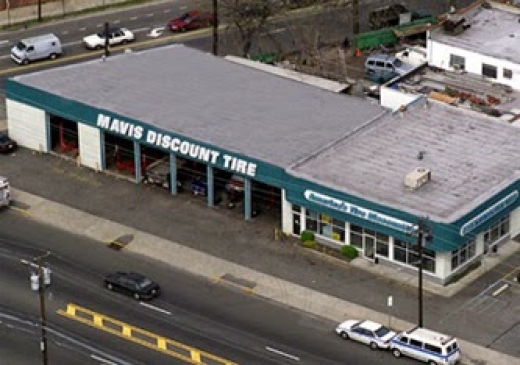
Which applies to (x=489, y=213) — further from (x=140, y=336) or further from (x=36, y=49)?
(x=36, y=49)

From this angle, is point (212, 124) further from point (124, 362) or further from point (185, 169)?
point (124, 362)

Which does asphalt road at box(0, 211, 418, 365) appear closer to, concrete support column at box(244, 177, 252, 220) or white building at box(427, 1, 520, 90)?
concrete support column at box(244, 177, 252, 220)

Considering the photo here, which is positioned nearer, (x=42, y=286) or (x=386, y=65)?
(x=42, y=286)

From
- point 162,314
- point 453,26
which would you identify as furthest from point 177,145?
point 453,26

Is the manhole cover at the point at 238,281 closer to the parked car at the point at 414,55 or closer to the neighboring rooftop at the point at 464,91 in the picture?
the neighboring rooftop at the point at 464,91

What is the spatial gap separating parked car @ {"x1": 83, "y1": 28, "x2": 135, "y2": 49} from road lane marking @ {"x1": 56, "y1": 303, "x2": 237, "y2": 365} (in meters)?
47.9

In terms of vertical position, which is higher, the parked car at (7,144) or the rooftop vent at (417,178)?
the rooftop vent at (417,178)

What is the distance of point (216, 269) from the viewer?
106062 millimetres

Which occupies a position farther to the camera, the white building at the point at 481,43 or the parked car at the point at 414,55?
the parked car at the point at 414,55

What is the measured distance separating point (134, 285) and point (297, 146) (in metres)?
17.5

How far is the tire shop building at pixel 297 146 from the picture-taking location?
4126 inches

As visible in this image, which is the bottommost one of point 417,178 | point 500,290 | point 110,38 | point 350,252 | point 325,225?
point 500,290

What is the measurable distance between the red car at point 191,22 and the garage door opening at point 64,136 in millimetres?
27777

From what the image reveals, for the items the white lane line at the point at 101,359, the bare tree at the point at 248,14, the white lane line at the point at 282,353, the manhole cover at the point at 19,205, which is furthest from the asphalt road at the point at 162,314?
the bare tree at the point at 248,14
